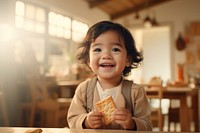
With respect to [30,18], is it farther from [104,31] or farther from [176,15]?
[104,31]

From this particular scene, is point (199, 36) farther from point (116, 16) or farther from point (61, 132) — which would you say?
point (61, 132)

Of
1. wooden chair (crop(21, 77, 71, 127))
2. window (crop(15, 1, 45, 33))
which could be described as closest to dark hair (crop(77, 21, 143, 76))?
wooden chair (crop(21, 77, 71, 127))

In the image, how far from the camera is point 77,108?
70 centimetres

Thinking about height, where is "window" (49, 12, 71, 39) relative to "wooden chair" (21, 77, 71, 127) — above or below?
above

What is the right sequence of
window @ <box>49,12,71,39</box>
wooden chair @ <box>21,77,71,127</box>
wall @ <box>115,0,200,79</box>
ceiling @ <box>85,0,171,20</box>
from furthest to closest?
1. wall @ <box>115,0,200,79</box>
2. ceiling @ <box>85,0,171,20</box>
3. window @ <box>49,12,71,39</box>
4. wooden chair @ <box>21,77,71,127</box>

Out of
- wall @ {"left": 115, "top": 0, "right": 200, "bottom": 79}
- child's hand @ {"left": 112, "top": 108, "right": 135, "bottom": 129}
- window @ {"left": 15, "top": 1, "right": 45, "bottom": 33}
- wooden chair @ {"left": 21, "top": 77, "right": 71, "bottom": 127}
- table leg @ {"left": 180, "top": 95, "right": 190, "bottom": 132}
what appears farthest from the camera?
wall @ {"left": 115, "top": 0, "right": 200, "bottom": 79}

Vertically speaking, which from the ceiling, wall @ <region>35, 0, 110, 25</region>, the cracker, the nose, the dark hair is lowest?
the cracker

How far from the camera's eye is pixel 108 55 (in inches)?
24.4

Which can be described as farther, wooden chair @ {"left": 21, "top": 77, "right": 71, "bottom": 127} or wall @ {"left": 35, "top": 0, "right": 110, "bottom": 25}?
wall @ {"left": 35, "top": 0, "right": 110, "bottom": 25}

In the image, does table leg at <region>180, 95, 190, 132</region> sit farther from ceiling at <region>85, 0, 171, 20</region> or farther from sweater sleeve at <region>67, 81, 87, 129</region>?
ceiling at <region>85, 0, 171, 20</region>

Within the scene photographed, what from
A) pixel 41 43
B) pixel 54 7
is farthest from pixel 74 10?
pixel 41 43

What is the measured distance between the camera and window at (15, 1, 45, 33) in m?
3.75

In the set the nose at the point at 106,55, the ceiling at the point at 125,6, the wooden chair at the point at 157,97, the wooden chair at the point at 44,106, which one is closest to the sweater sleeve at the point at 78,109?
the nose at the point at 106,55

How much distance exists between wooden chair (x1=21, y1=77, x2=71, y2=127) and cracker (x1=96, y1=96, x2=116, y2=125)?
2.35 meters
